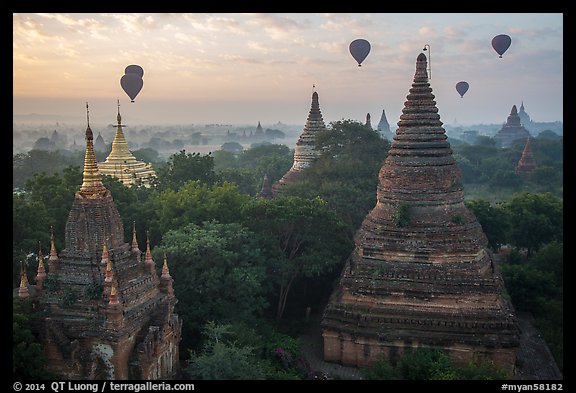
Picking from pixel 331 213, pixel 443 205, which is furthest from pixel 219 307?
pixel 443 205

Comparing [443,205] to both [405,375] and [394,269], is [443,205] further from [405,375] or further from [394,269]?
[405,375]

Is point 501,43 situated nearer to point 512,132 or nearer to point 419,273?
point 419,273

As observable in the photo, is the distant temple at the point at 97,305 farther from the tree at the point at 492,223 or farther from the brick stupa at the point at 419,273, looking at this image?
the tree at the point at 492,223

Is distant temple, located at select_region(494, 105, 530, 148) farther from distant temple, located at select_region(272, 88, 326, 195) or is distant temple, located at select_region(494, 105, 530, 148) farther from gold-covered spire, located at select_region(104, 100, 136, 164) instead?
gold-covered spire, located at select_region(104, 100, 136, 164)

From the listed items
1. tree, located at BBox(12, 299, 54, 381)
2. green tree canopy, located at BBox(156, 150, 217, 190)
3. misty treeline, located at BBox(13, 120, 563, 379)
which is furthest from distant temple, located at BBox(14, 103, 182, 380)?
green tree canopy, located at BBox(156, 150, 217, 190)

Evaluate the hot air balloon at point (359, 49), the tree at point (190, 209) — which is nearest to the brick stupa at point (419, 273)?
the tree at point (190, 209)

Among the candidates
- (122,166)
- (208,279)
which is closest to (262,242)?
(208,279)
